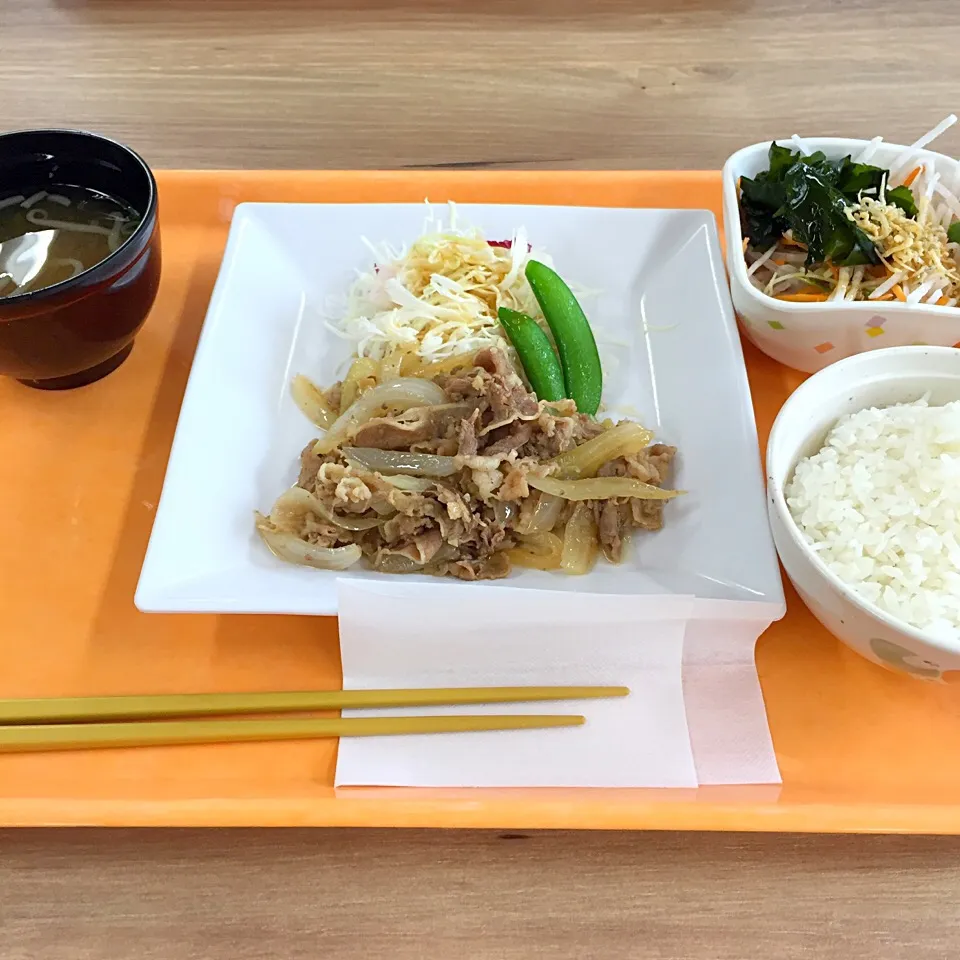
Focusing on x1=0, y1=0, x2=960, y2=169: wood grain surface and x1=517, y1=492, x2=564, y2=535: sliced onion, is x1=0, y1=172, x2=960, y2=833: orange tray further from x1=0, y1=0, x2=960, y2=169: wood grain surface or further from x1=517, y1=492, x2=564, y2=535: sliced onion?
x1=0, y1=0, x2=960, y2=169: wood grain surface

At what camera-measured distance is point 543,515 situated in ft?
5.20

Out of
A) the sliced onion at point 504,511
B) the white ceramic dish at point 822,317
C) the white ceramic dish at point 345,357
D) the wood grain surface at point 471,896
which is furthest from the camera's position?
the white ceramic dish at point 822,317

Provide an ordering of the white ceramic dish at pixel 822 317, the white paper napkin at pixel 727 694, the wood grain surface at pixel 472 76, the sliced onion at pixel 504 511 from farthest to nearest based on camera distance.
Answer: the wood grain surface at pixel 472 76, the white ceramic dish at pixel 822 317, the sliced onion at pixel 504 511, the white paper napkin at pixel 727 694

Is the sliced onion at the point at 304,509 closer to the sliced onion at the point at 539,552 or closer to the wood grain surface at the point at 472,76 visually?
the sliced onion at the point at 539,552

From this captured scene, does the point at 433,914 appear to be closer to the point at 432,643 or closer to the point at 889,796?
the point at 432,643

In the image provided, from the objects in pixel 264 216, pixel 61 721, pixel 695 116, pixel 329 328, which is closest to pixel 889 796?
pixel 61 721

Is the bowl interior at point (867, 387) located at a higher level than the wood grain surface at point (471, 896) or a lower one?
higher

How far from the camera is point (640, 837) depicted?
4.22 feet

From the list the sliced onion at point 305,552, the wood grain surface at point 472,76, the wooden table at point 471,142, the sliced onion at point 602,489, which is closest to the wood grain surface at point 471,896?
the wooden table at point 471,142

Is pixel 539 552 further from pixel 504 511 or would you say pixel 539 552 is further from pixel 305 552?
pixel 305 552

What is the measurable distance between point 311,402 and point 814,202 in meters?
1.19

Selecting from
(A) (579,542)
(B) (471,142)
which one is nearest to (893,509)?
(A) (579,542)

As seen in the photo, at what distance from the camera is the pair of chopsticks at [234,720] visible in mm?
1337

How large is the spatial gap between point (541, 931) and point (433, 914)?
0.16 m
